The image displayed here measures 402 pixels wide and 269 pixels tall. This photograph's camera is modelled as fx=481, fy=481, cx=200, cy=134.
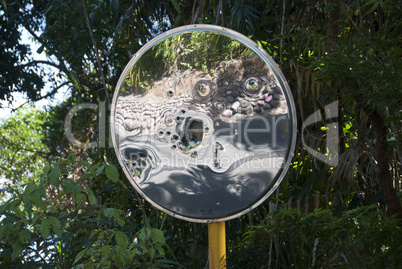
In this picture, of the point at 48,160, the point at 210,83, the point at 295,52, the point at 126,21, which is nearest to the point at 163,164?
the point at 210,83

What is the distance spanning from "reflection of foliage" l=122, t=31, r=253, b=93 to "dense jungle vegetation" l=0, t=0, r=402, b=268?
A: 128 mm

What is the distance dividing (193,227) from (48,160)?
4.57m

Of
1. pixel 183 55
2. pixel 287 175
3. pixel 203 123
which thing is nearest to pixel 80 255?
pixel 203 123

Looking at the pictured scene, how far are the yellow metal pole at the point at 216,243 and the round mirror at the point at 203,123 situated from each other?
4 cm

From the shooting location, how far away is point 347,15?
93cm

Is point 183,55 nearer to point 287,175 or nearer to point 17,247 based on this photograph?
point 17,247

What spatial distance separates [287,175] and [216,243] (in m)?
0.66

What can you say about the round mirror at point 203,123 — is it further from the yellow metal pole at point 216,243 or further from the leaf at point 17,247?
the leaf at point 17,247

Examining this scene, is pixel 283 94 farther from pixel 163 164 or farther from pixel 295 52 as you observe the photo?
pixel 295 52

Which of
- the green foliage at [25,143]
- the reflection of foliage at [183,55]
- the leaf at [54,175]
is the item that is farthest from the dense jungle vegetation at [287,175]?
the green foliage at [25,143]

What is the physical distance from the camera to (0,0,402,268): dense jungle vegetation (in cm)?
85

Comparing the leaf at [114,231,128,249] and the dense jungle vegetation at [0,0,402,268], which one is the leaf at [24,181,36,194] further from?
the leaf at [114,231,128,249]

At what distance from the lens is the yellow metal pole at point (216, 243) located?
1.17 m

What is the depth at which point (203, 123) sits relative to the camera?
1.15 m
